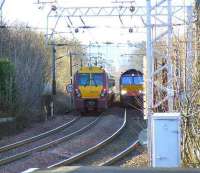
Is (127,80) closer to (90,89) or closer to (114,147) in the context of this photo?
(90,89)

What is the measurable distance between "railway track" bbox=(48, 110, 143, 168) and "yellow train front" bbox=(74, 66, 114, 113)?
9341mm

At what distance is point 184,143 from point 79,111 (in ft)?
92.2

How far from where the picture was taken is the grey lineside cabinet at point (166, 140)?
727 centimetres

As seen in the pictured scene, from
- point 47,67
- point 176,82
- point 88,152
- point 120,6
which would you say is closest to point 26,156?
point 88,152

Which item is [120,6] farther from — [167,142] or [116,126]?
[167,142]

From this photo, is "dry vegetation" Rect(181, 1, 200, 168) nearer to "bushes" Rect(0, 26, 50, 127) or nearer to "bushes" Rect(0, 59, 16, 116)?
"bushes" Rect(0, 26, 50, 127)

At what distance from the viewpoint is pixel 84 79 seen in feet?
116

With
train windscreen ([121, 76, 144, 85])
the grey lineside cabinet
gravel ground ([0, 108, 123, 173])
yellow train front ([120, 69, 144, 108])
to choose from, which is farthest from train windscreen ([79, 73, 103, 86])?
the grey lineside cabinet

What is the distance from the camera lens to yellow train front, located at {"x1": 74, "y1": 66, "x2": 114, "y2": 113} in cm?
3503

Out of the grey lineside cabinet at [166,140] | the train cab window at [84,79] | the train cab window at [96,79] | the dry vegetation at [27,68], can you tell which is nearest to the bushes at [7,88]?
the dry vegetation at [27,68]

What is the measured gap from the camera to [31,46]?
48344 millimetres

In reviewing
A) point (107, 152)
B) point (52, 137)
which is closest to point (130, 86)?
point (52, 137)

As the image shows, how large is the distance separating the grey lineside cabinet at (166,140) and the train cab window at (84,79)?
27.6 metres

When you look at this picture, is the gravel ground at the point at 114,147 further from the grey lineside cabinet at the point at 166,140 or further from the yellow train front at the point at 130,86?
the yellow train front at the point at 130,86
